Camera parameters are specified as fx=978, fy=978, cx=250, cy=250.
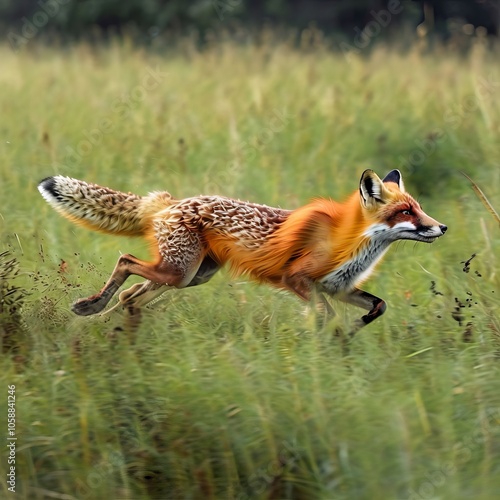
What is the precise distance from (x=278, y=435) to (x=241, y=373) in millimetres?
413

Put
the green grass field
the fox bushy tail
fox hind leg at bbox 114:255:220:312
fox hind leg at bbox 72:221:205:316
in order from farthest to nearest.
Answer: fox hind leg at bbox 114:255:220:312
the fox bushy tail
fox hind leg at bbox 72:221:205:316
the green grass field

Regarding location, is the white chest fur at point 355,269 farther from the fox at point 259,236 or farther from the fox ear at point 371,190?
the fox ear at point 371,190

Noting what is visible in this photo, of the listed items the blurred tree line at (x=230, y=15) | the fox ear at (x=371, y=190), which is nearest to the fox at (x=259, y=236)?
the fox ear at (x=371, y=190)

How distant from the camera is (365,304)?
566cm

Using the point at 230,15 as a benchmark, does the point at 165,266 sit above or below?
above

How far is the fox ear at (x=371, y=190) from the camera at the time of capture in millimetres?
5316

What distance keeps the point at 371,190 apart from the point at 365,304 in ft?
2.34

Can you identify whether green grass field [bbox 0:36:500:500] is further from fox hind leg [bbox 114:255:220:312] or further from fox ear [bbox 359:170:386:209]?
fox ear [bbox 359:170:386:209]

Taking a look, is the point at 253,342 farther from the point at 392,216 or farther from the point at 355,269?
the point at 392,216

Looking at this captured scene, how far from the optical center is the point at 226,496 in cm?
438

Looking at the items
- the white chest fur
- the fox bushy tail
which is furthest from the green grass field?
the fox bushy tail

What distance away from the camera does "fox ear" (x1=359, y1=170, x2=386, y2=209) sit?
532 cm

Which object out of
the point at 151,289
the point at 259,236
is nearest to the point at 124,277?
the point at 151,289

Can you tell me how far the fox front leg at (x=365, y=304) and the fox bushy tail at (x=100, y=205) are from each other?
3.95 feet
